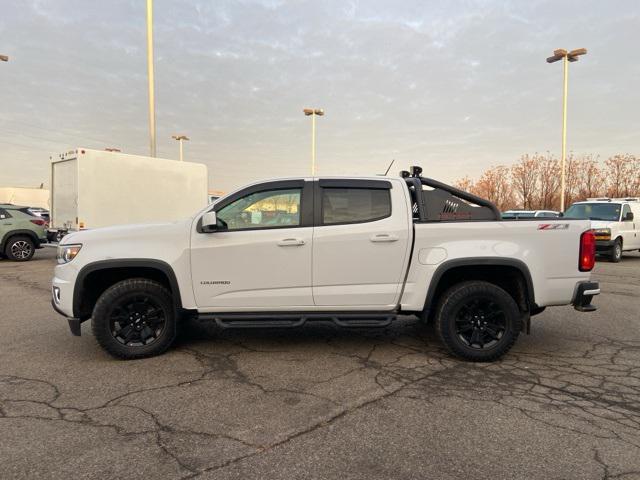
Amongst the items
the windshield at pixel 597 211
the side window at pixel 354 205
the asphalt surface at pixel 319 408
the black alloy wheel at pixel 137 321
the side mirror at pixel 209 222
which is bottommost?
the asphalt surface at pixel 319 408

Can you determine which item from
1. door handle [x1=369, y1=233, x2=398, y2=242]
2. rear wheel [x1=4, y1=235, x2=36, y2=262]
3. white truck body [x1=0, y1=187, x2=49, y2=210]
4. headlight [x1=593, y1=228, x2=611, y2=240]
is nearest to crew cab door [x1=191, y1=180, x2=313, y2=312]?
door handle [x1=369, y1=233, x2=398, y2=242]

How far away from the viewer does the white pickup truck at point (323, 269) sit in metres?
4.64

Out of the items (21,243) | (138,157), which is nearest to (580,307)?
(138,157)

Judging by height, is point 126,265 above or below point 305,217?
below

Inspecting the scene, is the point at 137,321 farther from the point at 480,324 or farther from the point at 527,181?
the point at 527,181

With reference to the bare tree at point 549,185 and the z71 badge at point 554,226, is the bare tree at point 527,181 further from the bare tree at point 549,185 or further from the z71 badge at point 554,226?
the z71 badge at point 554,226

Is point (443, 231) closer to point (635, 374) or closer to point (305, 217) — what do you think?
point (305, 217)

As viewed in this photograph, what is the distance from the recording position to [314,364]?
466 cm

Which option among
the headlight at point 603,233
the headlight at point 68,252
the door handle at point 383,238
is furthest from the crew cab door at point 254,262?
the headlight at point 603,233

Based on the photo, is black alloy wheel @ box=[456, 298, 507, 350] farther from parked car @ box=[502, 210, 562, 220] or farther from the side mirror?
the side mirror

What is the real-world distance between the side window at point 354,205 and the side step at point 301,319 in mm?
971

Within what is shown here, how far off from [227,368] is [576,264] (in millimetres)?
3686

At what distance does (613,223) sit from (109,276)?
579 inches

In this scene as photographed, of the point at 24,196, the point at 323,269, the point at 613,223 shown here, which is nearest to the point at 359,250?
the point at 323,269
